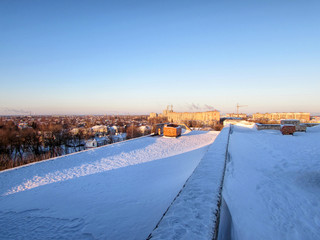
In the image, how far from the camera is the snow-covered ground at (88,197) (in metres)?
2.26

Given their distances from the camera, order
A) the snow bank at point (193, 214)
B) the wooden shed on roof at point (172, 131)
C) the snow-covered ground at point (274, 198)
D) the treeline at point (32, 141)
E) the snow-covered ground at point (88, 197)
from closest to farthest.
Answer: the snow bank at point (193, 214) < the snow-covered ground at point (274, 198) < the snow-covered ground at point (88, 197) < the wooden shed on roof at point (172, 131) < the treeline at point (32, 141)

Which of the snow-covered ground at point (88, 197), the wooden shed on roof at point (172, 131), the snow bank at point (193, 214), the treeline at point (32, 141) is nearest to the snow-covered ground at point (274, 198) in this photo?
the snow bank at point (193, 214)

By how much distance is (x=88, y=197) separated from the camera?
3311mm

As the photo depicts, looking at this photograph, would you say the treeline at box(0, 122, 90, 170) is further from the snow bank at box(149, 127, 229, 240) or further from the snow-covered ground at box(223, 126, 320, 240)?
the snow bank at box(149, 127, 229, 240)

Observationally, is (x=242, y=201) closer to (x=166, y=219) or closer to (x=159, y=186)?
(x=159, y=186)

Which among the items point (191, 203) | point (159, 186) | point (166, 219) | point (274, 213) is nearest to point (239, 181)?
point (274, 213)

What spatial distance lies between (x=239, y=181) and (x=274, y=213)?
1.14m

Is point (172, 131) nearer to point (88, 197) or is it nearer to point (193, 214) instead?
point (88, 197)

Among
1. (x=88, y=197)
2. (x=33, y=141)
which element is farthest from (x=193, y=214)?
(x=33, y=141)

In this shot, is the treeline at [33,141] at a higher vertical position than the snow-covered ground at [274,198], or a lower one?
lower

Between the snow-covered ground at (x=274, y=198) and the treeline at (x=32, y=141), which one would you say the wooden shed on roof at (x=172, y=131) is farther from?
the treeline at (x=32, y=141)

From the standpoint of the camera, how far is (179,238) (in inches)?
38.5

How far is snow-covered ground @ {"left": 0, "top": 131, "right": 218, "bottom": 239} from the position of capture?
7.40 feet

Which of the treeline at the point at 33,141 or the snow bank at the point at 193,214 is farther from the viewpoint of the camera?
the treeline at the point at 33,141
